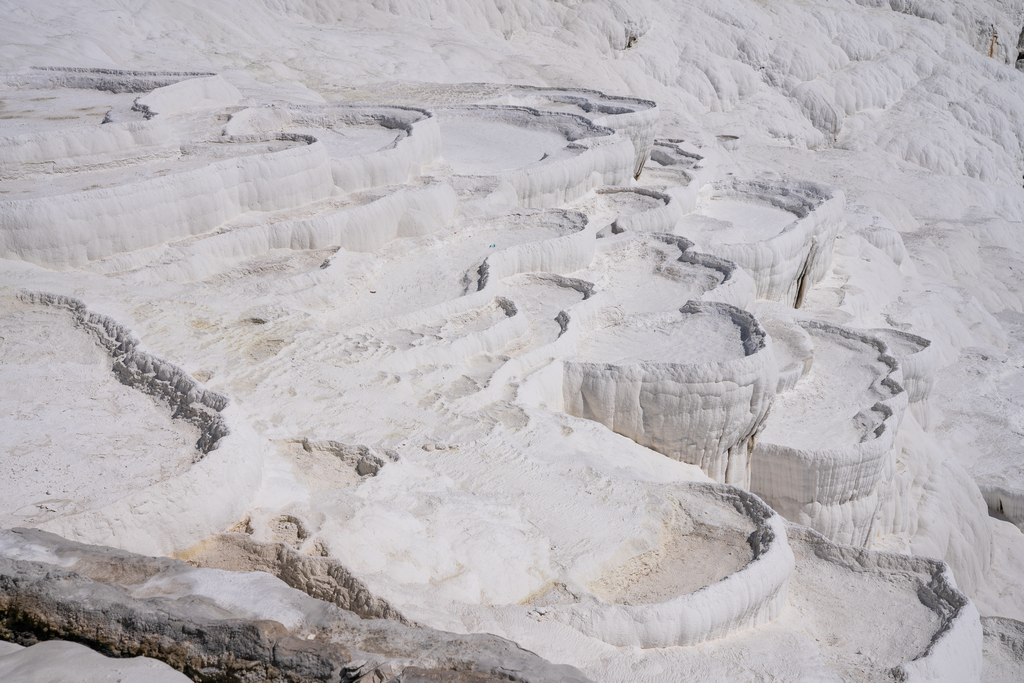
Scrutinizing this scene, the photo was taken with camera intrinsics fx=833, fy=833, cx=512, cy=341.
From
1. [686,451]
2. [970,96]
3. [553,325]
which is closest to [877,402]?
[686,451]

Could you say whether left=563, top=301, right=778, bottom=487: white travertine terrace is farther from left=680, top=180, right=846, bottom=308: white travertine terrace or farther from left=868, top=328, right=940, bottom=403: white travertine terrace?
left=868, top=328, right=940, bottom=403: white travertine terrace

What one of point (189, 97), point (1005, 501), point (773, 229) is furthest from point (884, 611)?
point (189, 97)

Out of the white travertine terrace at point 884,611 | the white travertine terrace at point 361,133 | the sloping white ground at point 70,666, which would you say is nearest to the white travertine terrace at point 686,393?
the white travertine terrace at point 884,611

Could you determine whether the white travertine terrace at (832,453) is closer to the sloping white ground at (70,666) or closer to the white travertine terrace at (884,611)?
the white travertine terrace at (884,611)

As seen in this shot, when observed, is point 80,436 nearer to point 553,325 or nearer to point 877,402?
point 553,325

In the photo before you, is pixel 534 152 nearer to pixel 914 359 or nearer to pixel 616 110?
pixel 616 110

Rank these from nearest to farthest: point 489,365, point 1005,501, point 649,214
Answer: point 489,365, point 1005,501, point 649,214
